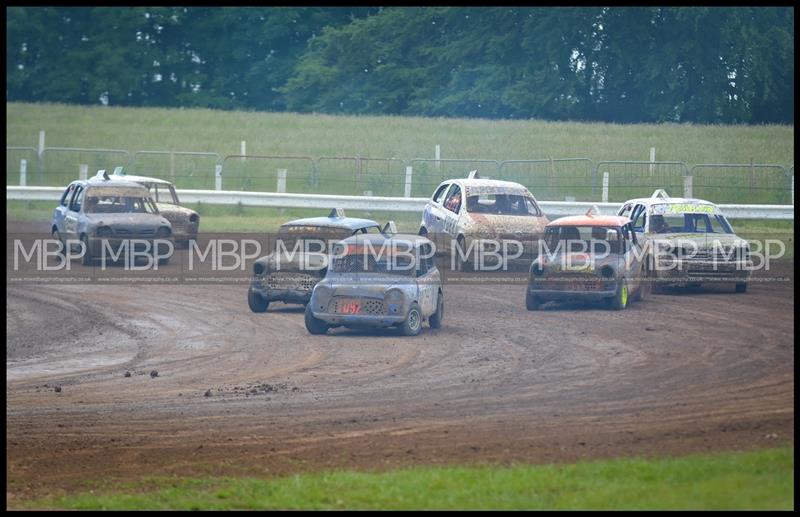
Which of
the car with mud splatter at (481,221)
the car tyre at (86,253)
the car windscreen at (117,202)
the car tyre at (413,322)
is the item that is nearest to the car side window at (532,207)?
the car with mud splatter at (481,221)

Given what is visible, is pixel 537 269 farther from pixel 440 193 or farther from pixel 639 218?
Answer: pixel 440 193

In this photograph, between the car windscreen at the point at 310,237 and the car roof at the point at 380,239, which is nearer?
the car roof at the point at 380,239

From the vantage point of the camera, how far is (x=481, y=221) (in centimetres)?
2595

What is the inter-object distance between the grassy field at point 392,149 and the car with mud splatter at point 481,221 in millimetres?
10817

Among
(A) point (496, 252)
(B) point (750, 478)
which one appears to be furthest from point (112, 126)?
(B) point (750, 478)

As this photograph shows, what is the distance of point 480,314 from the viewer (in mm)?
21406

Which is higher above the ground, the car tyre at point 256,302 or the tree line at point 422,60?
the tree line at point 422,60

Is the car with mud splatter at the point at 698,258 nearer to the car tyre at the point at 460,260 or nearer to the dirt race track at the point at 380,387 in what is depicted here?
the dirt race track at the point at 380,387

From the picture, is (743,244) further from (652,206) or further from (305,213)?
(305,213)

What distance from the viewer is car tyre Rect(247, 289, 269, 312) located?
70.4ft

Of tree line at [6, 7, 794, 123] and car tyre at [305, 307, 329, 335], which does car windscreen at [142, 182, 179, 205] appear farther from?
tree line at [6, 7, 794, 123]

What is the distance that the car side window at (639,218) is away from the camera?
24.4 metres

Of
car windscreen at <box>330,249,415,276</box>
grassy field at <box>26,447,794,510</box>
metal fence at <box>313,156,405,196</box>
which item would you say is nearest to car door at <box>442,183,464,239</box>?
car windscreen at <box>330,249,415,276</box>

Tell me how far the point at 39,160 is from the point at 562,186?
17712 mm
